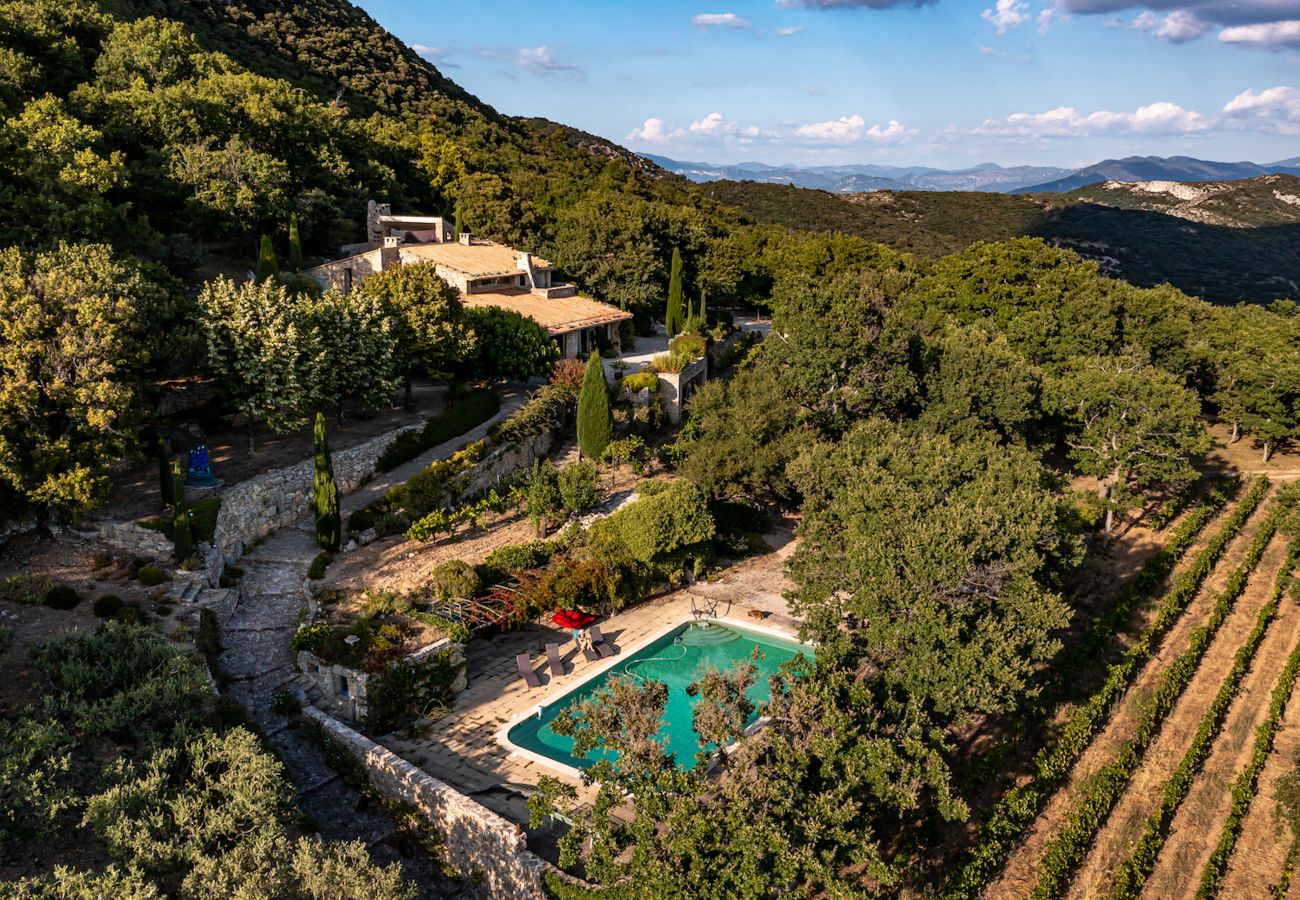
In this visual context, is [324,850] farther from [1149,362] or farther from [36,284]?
[1149,362]

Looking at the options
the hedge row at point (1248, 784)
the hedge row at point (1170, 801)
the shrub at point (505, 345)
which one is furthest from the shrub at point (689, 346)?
the hedge row at point (1248, 784)

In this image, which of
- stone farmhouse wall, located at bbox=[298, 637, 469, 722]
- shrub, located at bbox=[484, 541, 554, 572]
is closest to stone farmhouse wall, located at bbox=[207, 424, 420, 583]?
stone farmhouse wall, located at bbox=[298, 637, 469, 722]

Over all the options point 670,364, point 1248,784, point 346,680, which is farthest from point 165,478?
point 1248,784

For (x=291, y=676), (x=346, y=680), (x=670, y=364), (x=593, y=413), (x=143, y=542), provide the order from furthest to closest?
(x=670, y=364) < (x=593, y=413) < (x=143, y=542) < (x=291, y=676) < (x=346, y=680)

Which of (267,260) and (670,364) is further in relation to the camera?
(670,364)

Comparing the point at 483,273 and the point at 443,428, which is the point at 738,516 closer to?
the point at 443,428

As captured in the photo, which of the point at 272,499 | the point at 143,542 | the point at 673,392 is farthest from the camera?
the point at 673,392
